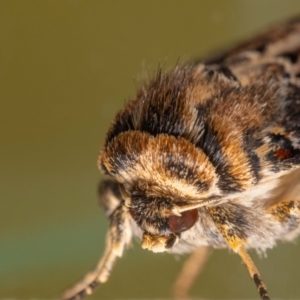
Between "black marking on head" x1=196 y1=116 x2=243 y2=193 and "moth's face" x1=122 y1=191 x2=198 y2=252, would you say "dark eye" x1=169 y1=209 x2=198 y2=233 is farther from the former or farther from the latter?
"black marking on head" x1=196 y1=116 x2=243 y2=193

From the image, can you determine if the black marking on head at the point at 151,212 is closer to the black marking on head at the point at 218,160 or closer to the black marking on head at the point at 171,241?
the black marking on head at the point at 171,241

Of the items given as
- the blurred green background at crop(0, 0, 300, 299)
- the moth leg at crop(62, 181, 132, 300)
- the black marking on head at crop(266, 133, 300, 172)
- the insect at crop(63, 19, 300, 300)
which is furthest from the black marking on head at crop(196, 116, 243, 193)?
the blurred green background at crop(0, 0, 300, 299)

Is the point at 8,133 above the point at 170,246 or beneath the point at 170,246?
above

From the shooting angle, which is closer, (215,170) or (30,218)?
(215,170)

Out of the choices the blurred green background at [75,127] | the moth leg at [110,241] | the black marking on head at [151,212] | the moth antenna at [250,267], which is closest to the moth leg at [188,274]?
the blurred green background at [75,127]

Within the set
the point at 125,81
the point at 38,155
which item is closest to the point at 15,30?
the point at 125,81

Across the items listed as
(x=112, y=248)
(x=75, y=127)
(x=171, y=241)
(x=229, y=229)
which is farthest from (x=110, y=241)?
(x=75, y=127)

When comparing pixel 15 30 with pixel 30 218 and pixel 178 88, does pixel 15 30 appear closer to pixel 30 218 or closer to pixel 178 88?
pixel 30 218

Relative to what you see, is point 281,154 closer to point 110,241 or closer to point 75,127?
point 110,241
